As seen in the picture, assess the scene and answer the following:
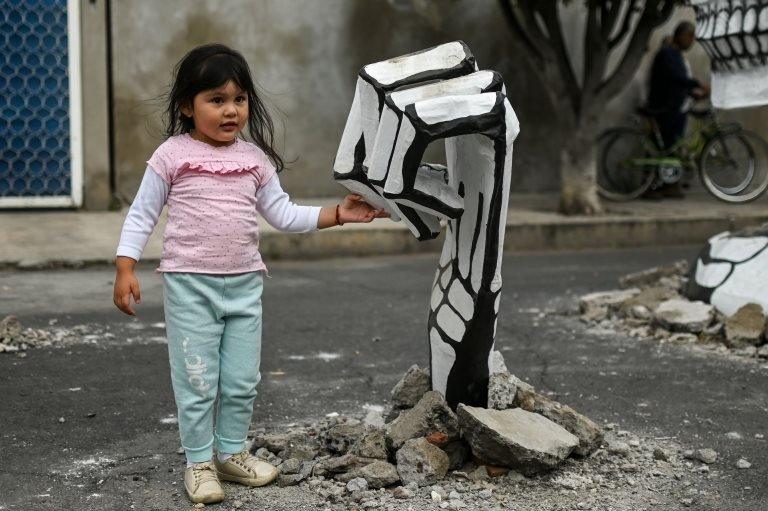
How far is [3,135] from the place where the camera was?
9.47m

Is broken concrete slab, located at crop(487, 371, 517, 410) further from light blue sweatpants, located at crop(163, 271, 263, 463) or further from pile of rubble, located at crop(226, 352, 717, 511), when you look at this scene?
light blue sweatpants, located at crop(163, 271, 263, 463)

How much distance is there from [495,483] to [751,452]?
1006mm

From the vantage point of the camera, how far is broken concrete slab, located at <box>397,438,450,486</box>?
3363mm

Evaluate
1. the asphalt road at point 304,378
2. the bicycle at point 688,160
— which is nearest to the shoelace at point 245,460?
the asphalt road at point 304,378

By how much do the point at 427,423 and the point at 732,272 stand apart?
9.30ft

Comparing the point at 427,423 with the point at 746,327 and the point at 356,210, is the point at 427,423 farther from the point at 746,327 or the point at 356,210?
the point at 746,327

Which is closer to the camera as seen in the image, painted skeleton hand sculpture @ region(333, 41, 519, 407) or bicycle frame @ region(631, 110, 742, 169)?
painted skeleton hand sculpture @ region(333, 41, 519, 407)

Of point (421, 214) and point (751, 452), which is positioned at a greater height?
point (421, 214)

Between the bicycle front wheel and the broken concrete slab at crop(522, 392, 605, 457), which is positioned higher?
the bicycle front wheel

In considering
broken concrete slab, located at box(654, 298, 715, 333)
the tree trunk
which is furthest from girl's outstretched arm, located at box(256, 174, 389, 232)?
the tree trunk

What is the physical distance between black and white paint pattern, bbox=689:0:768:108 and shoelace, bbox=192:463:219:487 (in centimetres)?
338

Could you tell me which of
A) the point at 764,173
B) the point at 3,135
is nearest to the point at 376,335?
the point at 3,135

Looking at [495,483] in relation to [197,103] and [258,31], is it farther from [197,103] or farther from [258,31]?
[258,31]

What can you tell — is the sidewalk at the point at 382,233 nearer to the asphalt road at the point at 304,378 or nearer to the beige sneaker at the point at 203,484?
the asphalt road at the point at 304,378
